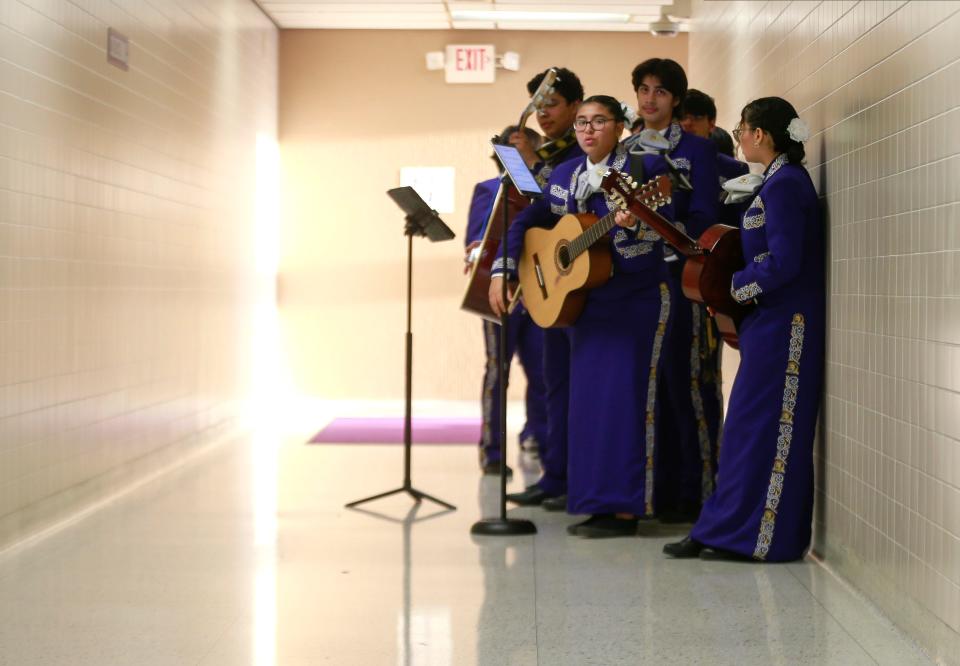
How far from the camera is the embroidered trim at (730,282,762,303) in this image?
12.0 feet

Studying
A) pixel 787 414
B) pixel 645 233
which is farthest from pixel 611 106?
pixel 787 414

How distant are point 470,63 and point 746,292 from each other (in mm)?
5779

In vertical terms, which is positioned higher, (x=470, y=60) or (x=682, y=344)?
(x=470, y=60)

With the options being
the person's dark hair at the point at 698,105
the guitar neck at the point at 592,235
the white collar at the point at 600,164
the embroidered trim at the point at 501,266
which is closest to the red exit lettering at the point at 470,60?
the person's dark hair at the point at 698,105

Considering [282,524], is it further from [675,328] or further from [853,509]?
[853,509]

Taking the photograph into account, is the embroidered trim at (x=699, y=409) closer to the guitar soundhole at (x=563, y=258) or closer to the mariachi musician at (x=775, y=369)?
the guitar soundhole at (x=563, y=258)

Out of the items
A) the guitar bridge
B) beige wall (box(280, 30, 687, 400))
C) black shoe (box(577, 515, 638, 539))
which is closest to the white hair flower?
the guitar bridge

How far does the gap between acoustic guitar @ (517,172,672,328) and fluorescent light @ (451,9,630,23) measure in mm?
4220

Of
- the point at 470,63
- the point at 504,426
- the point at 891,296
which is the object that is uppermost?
the point at 470,63

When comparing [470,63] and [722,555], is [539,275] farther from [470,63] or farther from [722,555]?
[470,63]

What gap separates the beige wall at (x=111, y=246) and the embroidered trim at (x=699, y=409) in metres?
2.33

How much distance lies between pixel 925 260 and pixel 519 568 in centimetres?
160

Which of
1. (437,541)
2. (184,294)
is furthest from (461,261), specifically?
(437,541)

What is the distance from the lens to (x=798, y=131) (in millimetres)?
3703
